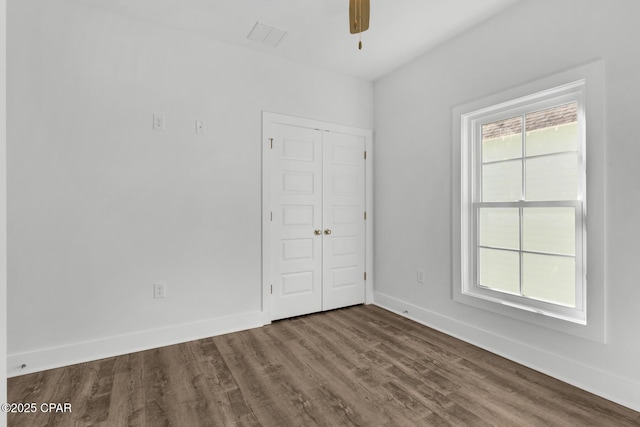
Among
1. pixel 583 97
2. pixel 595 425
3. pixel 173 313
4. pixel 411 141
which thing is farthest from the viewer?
pixel 411 141

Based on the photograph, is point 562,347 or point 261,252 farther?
point 261,252

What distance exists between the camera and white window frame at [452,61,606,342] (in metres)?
2.03

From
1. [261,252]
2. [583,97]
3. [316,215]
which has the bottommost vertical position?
[261,252]

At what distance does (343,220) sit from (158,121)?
2.15m

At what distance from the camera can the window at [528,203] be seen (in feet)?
7.29

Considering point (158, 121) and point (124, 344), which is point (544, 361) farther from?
point (158, 121)

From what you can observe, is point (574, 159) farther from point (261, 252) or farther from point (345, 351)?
point (261, 252)

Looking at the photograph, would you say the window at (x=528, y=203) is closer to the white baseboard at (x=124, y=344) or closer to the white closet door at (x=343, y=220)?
the white closet door at (x=343, y=220)

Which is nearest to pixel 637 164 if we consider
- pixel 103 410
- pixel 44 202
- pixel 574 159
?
pixel 574 159

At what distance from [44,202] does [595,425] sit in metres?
3.84

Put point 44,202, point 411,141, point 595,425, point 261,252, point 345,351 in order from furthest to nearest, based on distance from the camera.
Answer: point 411,141, point 261,252, point 345,351, point 44,202, point 595,425

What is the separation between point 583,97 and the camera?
2146mm

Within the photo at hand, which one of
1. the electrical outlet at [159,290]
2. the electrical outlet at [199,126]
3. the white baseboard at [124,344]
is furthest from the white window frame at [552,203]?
the electrical outlet at [159,290]

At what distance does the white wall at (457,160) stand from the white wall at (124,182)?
147 centimetres
